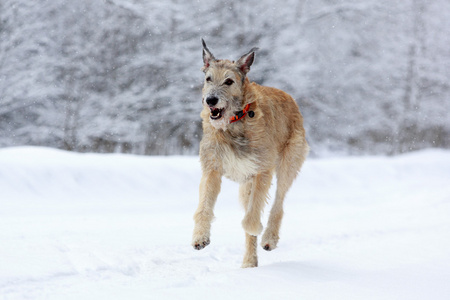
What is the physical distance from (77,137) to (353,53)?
34.6 ft

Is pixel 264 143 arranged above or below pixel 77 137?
above

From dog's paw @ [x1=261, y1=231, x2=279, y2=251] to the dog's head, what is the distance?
1278 millimetres

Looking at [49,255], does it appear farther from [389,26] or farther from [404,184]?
[389,26]

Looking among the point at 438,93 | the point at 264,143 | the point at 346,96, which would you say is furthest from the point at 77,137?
the point at 438,93

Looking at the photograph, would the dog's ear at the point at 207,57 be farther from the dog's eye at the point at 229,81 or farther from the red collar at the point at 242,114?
the red collar at the point at 242,114

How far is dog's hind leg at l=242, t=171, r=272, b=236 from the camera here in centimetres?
451

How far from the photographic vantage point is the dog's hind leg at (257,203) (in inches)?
177

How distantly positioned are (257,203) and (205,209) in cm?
51

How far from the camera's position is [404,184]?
568 inches

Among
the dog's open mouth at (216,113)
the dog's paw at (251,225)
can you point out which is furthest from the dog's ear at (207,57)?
the dog's paw at (251,225)

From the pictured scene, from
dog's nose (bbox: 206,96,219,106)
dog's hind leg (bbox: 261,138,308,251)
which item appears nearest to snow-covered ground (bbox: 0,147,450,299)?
dog's hind leg (bbox: 261,138,308,251)

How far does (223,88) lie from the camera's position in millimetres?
4355

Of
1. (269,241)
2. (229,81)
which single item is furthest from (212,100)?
(269,241)

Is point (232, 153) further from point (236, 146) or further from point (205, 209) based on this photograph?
point (205, 209)
